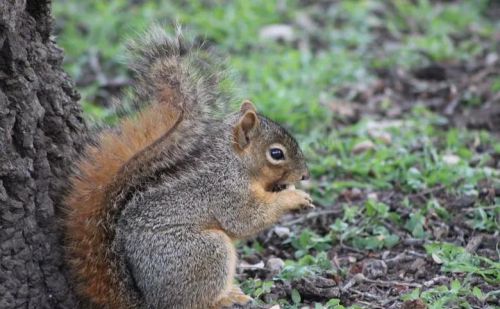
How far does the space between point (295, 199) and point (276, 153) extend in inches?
7.6

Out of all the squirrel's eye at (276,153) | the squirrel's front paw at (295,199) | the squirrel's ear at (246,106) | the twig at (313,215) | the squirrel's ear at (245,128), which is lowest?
the twig at (313,215)

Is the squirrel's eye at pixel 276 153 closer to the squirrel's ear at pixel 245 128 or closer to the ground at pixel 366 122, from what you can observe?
the squirrel's ear at pixel 245 128

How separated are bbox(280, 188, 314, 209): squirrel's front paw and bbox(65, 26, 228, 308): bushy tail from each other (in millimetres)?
386

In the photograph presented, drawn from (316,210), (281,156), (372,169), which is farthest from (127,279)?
(372,169)

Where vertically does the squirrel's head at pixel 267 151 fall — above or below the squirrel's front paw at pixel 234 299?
above

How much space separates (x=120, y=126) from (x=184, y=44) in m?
0.36

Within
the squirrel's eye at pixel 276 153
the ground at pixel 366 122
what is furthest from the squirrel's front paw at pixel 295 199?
the ground at pixel 366 122

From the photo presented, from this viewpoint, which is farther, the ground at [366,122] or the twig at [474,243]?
the twig at [474,243]

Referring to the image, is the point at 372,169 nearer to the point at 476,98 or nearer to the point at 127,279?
the point at 476,98

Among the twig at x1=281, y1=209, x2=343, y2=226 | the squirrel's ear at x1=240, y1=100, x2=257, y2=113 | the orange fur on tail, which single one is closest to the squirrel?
the orange fur on tail

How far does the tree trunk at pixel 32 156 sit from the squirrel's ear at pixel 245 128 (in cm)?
58

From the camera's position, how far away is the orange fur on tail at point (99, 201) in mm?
2805

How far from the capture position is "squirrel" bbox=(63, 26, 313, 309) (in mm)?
2809

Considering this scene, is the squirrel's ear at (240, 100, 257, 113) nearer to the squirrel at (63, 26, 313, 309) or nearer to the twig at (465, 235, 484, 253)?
the squirrel at (63, 26, 313, 309)
